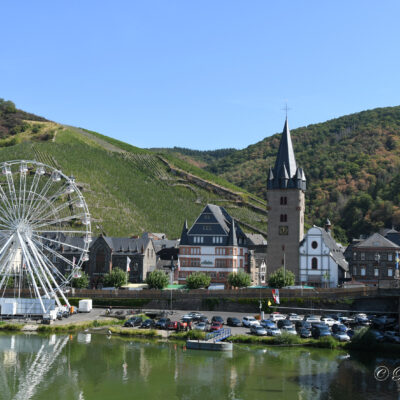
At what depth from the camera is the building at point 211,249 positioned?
99.2 m

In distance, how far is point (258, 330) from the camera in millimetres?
63438

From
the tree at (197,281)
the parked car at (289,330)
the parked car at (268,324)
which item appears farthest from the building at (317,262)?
the parked car at (289,330)

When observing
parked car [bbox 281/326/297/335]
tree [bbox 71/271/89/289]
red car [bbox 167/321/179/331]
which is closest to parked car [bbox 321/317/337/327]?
parked car [bbox 281/326/297/335]

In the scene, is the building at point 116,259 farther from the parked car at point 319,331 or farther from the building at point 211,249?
the parked car at point 319,331

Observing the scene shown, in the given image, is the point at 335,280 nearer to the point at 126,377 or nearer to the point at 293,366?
the point at 293,366

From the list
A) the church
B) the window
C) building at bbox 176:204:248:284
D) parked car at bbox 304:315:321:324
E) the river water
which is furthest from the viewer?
building at bbox 176:204:248:284

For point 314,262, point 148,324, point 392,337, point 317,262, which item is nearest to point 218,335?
point 148,324

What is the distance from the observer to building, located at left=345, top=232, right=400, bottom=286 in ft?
332

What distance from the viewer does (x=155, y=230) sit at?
163 meters

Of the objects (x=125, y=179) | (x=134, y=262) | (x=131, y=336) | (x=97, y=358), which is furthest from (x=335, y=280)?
(x=125, y=179)

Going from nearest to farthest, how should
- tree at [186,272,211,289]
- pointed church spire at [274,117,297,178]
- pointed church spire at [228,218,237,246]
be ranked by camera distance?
tree at [186,272,211,289] < pointed church spire at [228,218,237,246] < pointed church spire at [274,117,297,178]

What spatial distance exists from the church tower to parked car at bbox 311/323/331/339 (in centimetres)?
3603

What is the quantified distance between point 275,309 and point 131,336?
22.3m

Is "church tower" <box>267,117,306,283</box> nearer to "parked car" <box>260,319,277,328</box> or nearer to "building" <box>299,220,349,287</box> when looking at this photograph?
"building" <box>299,220,349,287</box>
